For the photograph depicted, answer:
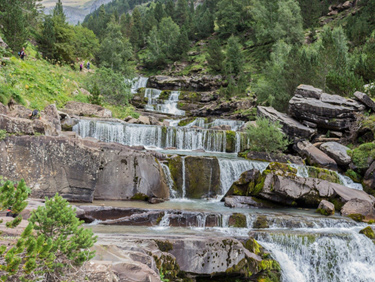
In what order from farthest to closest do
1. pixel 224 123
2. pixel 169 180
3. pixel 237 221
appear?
pixel 224 123 < pixel 169 180 < pixel 237 221

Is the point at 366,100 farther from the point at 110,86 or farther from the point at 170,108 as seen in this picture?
the point at 110,86

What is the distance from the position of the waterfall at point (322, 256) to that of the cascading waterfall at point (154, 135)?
1518 centimetres

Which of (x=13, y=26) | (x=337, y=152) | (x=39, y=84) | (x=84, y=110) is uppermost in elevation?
(x=13, y=26)

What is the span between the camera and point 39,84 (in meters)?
24.9

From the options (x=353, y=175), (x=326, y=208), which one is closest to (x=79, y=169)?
(x=326, y=208)

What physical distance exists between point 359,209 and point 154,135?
15825 mm

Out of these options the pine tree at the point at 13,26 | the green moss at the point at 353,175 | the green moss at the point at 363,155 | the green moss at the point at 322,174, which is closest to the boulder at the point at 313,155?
the green moss at the point at 353,175

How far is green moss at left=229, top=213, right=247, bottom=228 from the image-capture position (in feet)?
39.3

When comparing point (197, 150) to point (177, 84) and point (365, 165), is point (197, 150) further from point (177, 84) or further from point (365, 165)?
point (177, 84)

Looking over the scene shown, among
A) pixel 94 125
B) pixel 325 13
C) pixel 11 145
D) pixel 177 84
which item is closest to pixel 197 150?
pixel 94 125

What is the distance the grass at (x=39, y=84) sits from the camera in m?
20.0

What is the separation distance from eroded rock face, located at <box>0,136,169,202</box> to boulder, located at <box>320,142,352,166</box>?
13954 mm

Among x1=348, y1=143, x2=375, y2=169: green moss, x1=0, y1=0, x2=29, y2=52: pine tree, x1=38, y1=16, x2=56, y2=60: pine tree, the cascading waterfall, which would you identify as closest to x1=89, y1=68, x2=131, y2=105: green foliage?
x1=38, y1=16, x2=56, y2=60: pine tree

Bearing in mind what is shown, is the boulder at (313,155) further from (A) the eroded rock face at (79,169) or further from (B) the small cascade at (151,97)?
(B) the small cascade at (151,97)
